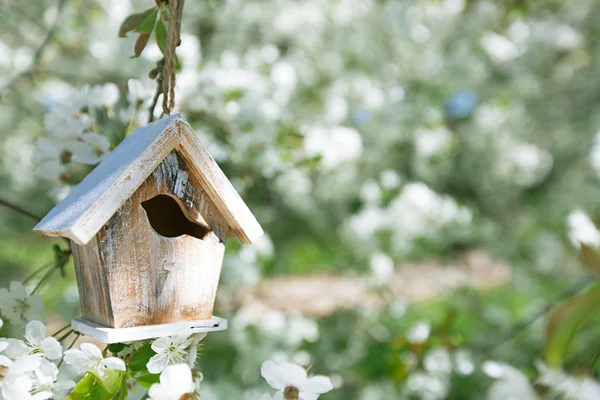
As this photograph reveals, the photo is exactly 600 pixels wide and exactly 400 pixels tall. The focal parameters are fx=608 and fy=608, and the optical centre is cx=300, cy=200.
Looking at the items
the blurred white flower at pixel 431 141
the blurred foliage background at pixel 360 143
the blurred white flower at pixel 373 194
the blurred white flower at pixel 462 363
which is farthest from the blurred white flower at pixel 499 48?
the blurred white flower at pixel 462 363

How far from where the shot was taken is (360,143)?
3268 mm

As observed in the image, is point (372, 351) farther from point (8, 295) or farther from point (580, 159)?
point (580, 159)

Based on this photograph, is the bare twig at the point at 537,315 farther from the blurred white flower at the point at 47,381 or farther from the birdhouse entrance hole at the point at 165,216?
the blurred white flower at the point at 47,381

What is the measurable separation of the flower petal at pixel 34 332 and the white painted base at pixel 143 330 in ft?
0.20

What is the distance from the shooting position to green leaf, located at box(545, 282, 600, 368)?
61 cm

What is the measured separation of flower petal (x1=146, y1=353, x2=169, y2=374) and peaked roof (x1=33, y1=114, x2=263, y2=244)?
17 cm

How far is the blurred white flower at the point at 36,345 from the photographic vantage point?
773mm

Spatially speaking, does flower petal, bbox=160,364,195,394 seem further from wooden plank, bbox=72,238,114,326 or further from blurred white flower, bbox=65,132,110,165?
blurred white flower, bbox=65,132,110,165

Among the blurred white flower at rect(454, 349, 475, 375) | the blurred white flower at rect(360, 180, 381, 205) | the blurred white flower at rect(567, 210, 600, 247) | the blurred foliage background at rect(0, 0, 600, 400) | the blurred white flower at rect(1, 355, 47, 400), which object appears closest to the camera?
the blurred white flower at rect(1, 355, 47, 400)

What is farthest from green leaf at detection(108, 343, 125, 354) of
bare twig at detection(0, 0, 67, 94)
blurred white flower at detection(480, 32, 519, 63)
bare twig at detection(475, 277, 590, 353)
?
blurred white flower at detection(480, 32, 519, 63)

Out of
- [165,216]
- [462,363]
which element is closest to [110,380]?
[165,216]

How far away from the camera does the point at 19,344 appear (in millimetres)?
792

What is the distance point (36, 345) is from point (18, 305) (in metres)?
0.16

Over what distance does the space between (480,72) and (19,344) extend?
3428 mm
